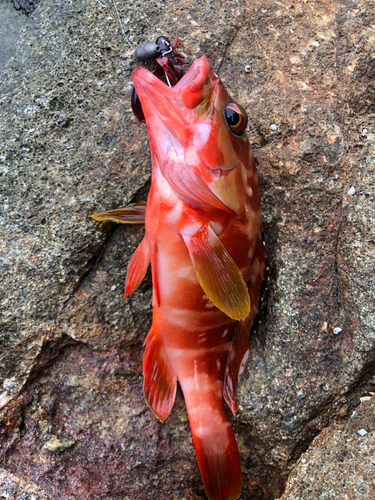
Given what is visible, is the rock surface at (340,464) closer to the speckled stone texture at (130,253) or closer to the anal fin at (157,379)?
the speckled stone texture at (130,253)

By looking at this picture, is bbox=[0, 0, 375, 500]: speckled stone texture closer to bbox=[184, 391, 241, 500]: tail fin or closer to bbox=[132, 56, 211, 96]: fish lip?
bbox=[184, 391, 241, 500]: tail fin

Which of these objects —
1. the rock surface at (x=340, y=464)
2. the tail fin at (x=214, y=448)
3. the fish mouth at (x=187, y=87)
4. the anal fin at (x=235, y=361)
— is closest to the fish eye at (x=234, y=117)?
the fish mouth at (x=187, y=87)

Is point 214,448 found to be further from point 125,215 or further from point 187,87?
point 187,87

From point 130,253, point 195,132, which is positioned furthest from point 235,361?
point 195,132

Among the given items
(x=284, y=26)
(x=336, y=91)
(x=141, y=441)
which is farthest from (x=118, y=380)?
(x=284, y=26)

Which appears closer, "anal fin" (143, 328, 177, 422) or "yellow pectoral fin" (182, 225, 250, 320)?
"yellow pectoral fin" (182, 225, 250, 320)

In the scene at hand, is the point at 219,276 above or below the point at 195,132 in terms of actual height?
below

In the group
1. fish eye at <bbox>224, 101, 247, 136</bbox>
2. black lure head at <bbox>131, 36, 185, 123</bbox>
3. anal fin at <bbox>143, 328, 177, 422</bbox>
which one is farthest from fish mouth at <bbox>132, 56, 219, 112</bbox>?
anal fin at <bbox>143, 328, 177, 422</bbox>
